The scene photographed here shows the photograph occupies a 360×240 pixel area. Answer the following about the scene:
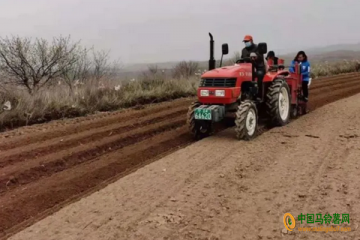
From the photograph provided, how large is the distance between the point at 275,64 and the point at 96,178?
18.8ft

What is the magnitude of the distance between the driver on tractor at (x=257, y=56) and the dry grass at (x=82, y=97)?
199 inches

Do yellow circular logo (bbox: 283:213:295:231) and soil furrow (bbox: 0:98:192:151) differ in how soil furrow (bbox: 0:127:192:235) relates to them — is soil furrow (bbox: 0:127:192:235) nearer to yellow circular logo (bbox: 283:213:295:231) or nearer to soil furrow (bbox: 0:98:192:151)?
soil furrow (bbox: 0:98:192:151)

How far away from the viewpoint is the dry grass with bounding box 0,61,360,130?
9.37m

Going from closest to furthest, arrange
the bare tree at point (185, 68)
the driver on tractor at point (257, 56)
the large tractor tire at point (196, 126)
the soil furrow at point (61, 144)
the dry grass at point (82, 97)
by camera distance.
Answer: the soil furrow at point (61, 144), the large tractor tire at point (196, 126), the driver on tractor at point (257, 56), the dry grass at point (82, 97), the bare tree at point (185, 68)

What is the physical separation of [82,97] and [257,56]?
577cm

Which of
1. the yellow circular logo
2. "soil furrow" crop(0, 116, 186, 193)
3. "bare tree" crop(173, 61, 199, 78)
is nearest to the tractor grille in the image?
"soil furrow" crop(0, 116, 186, 193)

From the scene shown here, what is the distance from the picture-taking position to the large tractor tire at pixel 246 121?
661 cm

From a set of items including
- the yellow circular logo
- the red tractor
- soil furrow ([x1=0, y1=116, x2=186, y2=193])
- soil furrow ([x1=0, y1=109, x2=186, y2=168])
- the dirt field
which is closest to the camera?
the yellow circular logo

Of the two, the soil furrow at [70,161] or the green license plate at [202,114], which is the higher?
the green license plate at [202,114]

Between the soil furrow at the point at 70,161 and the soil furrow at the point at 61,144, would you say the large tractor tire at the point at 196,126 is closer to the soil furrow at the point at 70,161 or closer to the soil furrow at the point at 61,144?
the soil furrow at the point at 70,161

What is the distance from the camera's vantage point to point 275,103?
7621mm

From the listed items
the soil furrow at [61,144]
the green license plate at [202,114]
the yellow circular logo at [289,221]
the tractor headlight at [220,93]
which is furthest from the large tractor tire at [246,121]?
the yellow circular logo at [289,221]

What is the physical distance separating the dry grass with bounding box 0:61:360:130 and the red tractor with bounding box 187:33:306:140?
441cm

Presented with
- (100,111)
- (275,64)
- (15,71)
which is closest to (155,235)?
(275,64)
